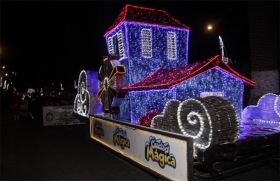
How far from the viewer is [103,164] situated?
8.22 m

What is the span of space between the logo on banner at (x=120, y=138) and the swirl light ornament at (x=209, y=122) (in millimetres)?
2228

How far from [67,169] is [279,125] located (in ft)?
20.1

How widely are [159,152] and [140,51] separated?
551 cm

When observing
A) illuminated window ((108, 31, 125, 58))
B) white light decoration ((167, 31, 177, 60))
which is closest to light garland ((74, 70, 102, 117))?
illuminated window ((108, 31, 125, 58))

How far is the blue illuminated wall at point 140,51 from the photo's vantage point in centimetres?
969

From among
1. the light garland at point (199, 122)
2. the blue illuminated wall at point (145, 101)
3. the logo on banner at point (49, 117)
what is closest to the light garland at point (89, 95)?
the blue illuminated wall at point (145, 101)

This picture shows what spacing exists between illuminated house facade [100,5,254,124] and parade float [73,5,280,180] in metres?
0.03

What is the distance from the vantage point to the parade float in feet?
15.1

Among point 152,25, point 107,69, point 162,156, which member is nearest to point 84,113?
point 107,69

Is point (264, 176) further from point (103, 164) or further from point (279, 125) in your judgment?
point (103, 164)

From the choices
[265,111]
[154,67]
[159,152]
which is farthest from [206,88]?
[159,152]

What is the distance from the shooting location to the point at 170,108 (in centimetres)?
550

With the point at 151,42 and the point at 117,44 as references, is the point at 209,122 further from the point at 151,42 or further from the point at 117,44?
the point at 117,44

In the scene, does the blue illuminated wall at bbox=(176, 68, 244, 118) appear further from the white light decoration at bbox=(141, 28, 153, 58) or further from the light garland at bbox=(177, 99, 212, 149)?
the light garland at bbox=(177, 99, 212, 149)
